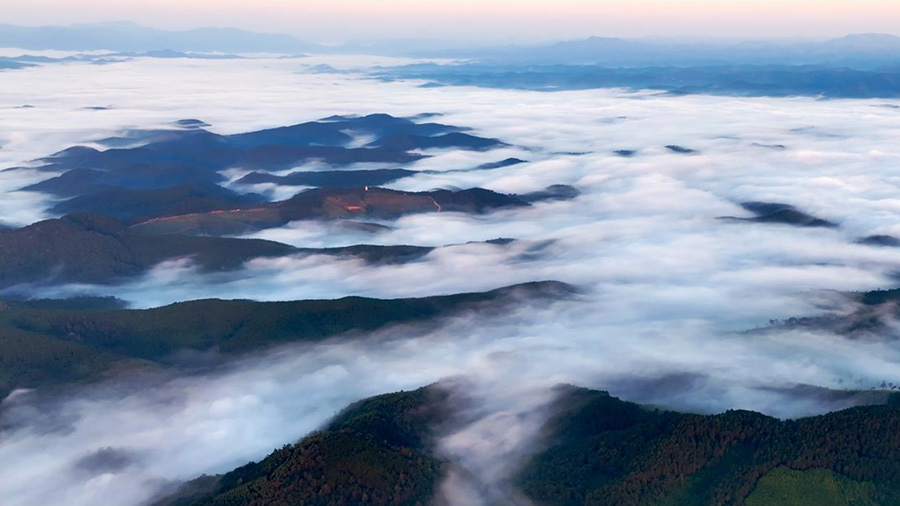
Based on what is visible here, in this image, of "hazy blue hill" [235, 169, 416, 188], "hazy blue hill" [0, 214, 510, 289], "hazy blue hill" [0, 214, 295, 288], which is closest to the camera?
"hazy blue hill" [0, 214, 295, 288]

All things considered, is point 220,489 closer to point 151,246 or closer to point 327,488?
point 327,488

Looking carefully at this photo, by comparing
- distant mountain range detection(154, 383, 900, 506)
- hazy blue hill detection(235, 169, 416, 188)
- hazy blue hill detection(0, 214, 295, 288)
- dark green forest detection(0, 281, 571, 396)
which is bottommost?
hazy blue hill detection(235, 169, 416, 188)

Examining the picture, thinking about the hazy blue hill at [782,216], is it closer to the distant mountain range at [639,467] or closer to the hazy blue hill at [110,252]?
the hazy blue hill at [110,252]

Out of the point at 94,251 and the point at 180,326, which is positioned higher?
the point at 180,326

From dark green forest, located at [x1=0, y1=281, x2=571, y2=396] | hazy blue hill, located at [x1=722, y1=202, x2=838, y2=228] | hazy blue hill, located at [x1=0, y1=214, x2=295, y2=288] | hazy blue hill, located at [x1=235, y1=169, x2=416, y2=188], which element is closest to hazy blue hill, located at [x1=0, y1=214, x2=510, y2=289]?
hazy blue hill, located at [x1=0, y1=214, x2=295, y2=288]

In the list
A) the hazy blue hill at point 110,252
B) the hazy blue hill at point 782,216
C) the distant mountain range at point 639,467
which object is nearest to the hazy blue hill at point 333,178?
the hazy blue hill at point 110,252

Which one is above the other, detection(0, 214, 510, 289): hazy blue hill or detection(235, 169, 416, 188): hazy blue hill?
detection(0, 214, 510, 289): hazy blue hill

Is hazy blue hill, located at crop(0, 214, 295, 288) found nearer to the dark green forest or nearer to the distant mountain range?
the dark green forest

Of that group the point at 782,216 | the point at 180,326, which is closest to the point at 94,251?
the point at 180,326

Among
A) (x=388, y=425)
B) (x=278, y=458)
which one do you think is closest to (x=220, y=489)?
(x=278, y=458)

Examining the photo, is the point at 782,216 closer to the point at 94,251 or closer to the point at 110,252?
the point at 110,252

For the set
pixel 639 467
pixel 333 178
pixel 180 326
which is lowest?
pixel 333 178
